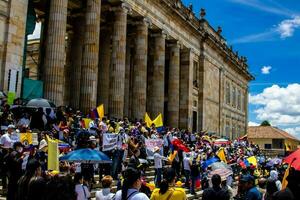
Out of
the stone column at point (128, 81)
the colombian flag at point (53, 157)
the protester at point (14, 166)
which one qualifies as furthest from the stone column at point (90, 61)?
the colombian flag at point (53, 157)

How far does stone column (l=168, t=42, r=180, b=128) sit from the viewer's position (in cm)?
3416

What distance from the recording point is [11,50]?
1811cm

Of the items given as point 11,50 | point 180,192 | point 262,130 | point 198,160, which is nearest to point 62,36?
point 11,50

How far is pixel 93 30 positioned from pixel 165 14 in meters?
10.6

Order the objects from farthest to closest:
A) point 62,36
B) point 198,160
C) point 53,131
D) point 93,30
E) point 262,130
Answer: point 262,130
point 93,30
point 62,36
point 198,160
point 53,131

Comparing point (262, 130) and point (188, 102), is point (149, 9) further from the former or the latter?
point (262, 130)

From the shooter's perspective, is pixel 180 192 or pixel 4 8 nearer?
pixel 180 192

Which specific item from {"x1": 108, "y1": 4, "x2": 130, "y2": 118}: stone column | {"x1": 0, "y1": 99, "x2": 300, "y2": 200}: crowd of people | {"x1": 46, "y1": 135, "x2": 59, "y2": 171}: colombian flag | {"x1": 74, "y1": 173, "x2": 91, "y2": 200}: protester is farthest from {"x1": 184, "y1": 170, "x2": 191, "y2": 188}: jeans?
{"x1": 74, "y1": 173, "x2": 91, "y2": 200}: protester

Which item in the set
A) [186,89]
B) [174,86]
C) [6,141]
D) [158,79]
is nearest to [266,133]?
[186,89]

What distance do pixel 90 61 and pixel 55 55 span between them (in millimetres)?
3111

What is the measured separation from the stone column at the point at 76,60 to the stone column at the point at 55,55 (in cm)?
482

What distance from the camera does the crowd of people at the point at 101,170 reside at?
525 centimetres

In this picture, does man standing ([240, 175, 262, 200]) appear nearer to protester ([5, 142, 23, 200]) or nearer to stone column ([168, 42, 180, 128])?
protester ([5, 142, 23, 200])

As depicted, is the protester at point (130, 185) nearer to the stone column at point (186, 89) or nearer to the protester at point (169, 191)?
the protester at point (169, 191)
